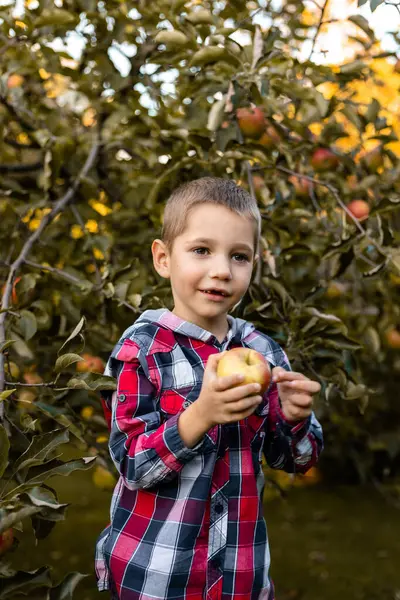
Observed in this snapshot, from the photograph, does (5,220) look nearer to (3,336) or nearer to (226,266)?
(3,336)

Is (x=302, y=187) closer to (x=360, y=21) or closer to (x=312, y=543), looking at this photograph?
(x=360, y=21)

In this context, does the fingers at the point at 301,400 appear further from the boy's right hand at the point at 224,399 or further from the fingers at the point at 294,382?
the boy's right hand at the point at 224,399

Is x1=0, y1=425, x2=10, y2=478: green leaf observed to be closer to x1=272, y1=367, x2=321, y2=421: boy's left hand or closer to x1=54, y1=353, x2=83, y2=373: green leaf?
x1=54, y1=353, x2=83, y2=373: green leaf

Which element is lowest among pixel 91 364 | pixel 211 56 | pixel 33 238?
pixel 91 364

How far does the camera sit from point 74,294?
6.50 feet

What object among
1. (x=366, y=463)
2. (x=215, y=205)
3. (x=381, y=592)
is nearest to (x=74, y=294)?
(x=215, y=205)

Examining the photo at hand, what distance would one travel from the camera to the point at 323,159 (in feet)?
7.38

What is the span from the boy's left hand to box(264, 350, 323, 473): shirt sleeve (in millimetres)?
34

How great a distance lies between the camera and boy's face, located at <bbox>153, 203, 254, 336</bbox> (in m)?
1.21

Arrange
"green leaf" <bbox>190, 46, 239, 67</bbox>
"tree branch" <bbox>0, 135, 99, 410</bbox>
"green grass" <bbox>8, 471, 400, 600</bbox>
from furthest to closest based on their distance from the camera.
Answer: "green grass" <bbox>8, 471, 400, 600</bbox>
"green leaf" <bbox>190, 46, 239, 67</bbox>
"tree branch" <bbox>0, 135, 99, 410</bbox>

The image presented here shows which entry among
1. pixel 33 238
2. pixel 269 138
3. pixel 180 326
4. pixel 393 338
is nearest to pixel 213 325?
pixel 180 326

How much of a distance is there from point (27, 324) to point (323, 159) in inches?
44.1

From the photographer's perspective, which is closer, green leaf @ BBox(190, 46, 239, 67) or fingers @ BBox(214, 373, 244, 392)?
fingers @ BBox(214, 373, 244, 392)

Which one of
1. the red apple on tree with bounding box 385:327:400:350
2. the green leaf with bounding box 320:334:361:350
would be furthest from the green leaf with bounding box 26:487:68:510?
the red apple on tree with bounding box 385:327:400:350
